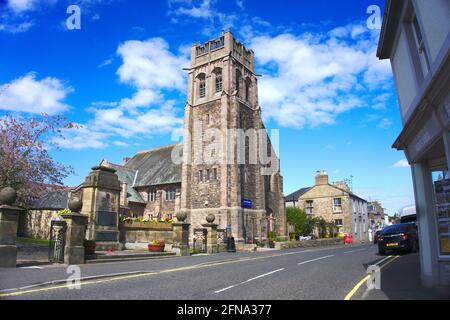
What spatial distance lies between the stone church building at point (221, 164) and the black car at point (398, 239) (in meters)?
16.4

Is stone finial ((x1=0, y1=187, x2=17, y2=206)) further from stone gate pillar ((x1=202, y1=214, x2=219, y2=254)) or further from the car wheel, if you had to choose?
the car wheel

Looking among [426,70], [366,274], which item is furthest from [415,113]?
[366,274]

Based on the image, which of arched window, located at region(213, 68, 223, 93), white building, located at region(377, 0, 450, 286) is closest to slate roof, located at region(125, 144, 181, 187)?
arched window, located at region(213, 68, 223, 93)

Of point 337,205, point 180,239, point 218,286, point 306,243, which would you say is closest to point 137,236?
point 180,239

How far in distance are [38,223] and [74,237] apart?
76.8ft

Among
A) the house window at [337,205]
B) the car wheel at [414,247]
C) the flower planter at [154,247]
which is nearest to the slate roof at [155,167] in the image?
the flower planter at [154,247]

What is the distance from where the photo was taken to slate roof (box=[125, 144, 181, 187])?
43266mm

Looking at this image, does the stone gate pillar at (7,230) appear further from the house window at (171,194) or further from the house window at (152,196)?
the house window at (152,196)

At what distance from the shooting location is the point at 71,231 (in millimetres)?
14000

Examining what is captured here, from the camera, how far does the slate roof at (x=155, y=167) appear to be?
43.3 m

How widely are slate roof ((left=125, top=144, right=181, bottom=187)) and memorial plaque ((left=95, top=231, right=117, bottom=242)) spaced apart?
2161 centimetres
